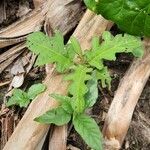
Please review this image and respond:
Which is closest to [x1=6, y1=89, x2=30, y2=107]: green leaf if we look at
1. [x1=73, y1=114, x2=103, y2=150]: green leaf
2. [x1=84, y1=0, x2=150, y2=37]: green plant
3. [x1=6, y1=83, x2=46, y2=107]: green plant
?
[x1=6, y1=83, x2=46, y2=107]: green plant

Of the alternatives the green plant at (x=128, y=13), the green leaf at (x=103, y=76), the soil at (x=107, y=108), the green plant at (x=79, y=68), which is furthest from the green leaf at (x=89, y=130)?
the green plant at (x=128, y=13)

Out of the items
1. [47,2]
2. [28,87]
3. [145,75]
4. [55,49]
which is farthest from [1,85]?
[145,75]

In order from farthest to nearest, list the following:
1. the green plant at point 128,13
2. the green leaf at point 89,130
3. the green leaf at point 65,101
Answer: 1. the green plant at point 128,13
2. the green leaf at point 65,101
3. the green leaf at point 89,130

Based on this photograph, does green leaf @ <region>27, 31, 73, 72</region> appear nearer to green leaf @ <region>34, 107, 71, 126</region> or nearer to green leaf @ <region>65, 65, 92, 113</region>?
green leaf @ <region>65, 65, 92, 113</region>

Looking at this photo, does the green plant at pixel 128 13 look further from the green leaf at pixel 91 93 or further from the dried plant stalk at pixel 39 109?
the green leaf at pixel 91 93

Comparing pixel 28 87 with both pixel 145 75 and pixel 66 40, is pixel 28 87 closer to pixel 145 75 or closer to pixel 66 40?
pixel 66 40

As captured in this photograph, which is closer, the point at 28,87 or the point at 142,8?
the point at 142,8

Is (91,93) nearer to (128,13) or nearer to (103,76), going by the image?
(103,76)
